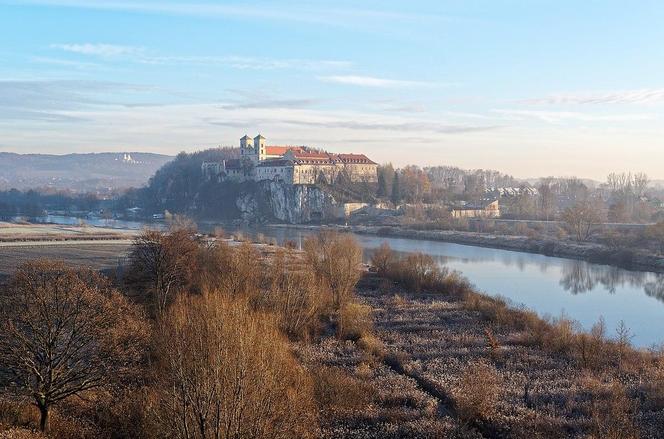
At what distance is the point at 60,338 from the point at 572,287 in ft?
56.2

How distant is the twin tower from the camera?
60.7m

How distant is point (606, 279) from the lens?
71.6 ft

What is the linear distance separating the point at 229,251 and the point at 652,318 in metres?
Result: 10.7

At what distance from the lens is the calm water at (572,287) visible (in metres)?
15.3

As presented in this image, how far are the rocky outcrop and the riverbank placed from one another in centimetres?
714

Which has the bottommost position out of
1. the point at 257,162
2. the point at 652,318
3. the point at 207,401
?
the point at 652,318

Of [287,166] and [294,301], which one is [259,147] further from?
[294,301]

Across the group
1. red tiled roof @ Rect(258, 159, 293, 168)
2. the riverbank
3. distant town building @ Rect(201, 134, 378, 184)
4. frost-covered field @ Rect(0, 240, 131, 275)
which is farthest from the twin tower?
frost-covered field @ Rect(0, 240, 131, 275)

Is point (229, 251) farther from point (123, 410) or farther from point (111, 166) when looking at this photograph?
point (111, 166)

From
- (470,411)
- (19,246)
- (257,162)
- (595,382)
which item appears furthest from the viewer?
(257,162)

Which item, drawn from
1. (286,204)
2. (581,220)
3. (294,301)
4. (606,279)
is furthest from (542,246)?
(286,204)

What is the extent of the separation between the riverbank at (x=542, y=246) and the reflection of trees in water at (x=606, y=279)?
58.5 inches

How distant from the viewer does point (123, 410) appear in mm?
6977

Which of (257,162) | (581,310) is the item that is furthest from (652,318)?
(257,162)
